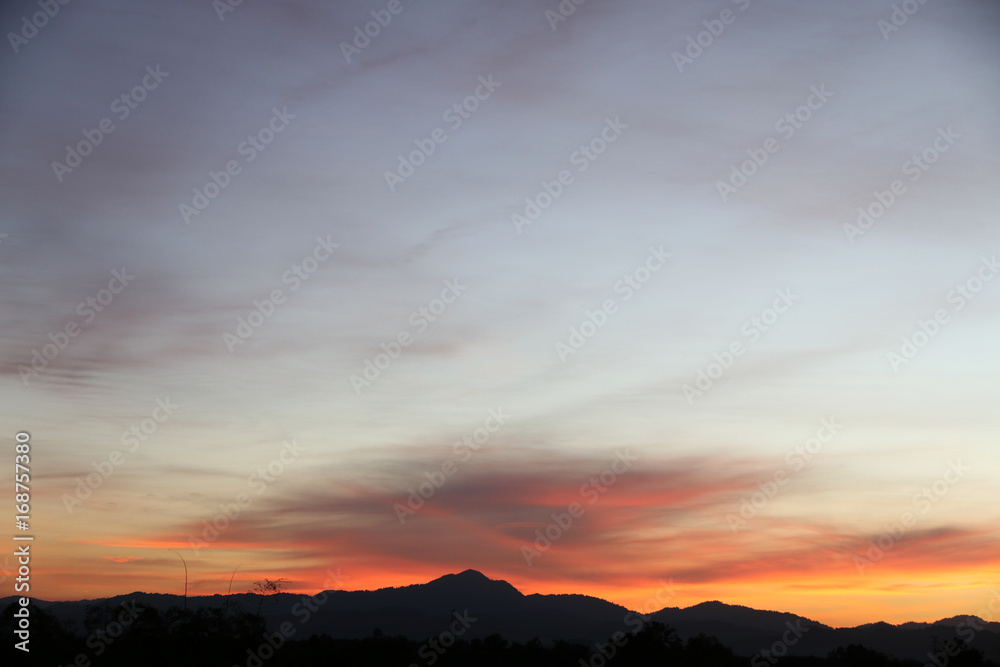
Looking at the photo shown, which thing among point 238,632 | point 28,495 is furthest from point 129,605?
point 28,495

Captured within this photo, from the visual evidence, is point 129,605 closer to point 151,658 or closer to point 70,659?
point 151,658

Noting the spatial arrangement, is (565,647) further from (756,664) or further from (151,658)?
(151,658)

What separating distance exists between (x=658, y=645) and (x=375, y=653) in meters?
40.7

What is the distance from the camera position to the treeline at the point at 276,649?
9019 cm

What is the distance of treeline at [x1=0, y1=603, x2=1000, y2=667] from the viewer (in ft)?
296

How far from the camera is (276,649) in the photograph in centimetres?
10312

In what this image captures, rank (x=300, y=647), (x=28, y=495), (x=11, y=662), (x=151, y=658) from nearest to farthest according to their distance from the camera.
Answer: (x=28, y=495) < (x=11, y=662) < (x=151, y=658) < (x=300, y=647)

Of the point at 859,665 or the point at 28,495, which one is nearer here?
the point at 28,495

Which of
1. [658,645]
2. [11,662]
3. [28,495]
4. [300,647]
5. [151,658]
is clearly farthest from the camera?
[658,645]

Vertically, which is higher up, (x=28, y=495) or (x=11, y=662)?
(x=28, y=495)

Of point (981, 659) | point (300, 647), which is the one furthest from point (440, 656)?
point (981, 659)

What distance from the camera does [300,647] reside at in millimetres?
113500

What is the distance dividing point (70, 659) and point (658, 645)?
2998 inches

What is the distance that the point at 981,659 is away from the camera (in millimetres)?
115312
